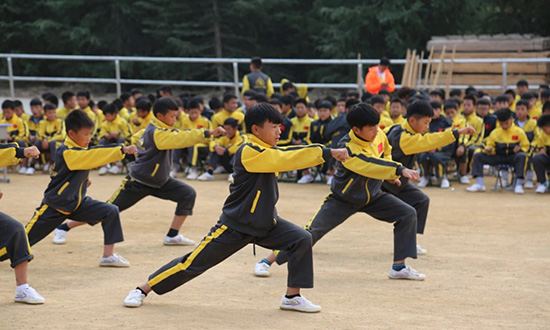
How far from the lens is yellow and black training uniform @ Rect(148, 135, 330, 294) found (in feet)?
19.0

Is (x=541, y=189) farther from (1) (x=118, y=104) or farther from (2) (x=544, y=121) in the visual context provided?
(1) (x=118, y=104)

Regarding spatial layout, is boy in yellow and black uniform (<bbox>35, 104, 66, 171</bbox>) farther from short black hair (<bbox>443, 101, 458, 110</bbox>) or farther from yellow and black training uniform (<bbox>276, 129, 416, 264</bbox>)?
yellow and black training uniform (<bbox>276, 129, 416, 264</bbox>)

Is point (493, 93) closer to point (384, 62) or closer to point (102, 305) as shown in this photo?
point (384, 62)

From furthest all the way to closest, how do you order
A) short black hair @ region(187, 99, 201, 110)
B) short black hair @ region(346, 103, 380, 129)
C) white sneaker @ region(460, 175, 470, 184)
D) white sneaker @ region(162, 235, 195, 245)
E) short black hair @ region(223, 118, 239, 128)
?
1. short black hair @ region(187, 99, 201, 110)
2. short black hair @ region(223, 118, 239, 128)
3. white sneaker @ region(460, 175, 470, 184)
4. white sneaker @ region(162, 235, 195, 245)
5. short black hair @ region(346, 103, 380, 129)

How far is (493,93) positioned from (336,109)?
6.33 meters

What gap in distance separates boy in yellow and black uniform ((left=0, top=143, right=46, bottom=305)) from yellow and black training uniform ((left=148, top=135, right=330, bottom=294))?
3.18 feet

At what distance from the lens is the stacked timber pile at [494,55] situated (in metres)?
19.2

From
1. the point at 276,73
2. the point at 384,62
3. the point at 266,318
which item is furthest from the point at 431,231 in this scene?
the point at 276,73

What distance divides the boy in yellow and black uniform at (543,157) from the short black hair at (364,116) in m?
6.41

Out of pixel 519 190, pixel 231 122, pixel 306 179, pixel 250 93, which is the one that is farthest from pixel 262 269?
pixel 250 93

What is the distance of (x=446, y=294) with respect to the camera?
6.52 m

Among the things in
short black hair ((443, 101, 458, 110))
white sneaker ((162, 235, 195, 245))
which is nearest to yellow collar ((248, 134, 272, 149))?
white sneaker ((162, 235, 195, 245))

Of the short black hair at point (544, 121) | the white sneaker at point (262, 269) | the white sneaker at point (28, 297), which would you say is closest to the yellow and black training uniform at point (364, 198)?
the white sneaker at point (262, 269)

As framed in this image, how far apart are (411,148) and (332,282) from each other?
1.43 meters
